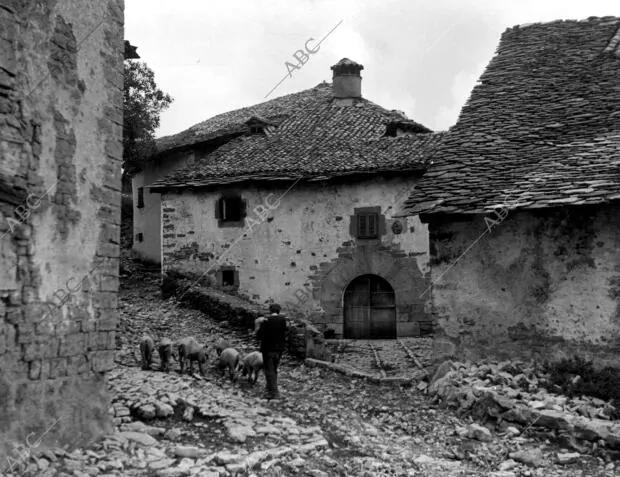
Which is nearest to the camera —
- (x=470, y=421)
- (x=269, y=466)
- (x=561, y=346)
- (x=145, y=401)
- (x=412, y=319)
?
(x=269, y=466)

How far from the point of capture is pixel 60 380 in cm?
697

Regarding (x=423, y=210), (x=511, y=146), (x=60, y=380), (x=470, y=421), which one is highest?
(x=511, y=146)

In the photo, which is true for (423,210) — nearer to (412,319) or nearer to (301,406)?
(301,406)

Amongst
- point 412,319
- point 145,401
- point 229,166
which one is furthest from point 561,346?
point 229,166

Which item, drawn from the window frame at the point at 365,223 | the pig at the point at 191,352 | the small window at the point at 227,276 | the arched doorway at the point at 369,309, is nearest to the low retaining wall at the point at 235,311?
the small window at the point at 227,276

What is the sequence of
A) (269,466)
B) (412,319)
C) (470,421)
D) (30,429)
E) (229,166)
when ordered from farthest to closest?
(229,166)
(412,319)
(470,421)
(269,466)
(30,429)

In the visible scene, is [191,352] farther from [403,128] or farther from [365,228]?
[403,128]

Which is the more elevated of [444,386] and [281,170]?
[281,170]

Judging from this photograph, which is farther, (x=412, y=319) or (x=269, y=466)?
(x=412, y=319)

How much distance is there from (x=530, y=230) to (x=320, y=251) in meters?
9.17

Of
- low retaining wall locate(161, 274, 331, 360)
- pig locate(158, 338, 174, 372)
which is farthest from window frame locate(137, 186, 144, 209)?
pig locate(158, 338, 174, 372)

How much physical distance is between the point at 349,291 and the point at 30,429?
13.1 meters

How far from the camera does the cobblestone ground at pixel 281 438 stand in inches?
271

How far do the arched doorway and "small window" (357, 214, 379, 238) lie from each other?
117cm
